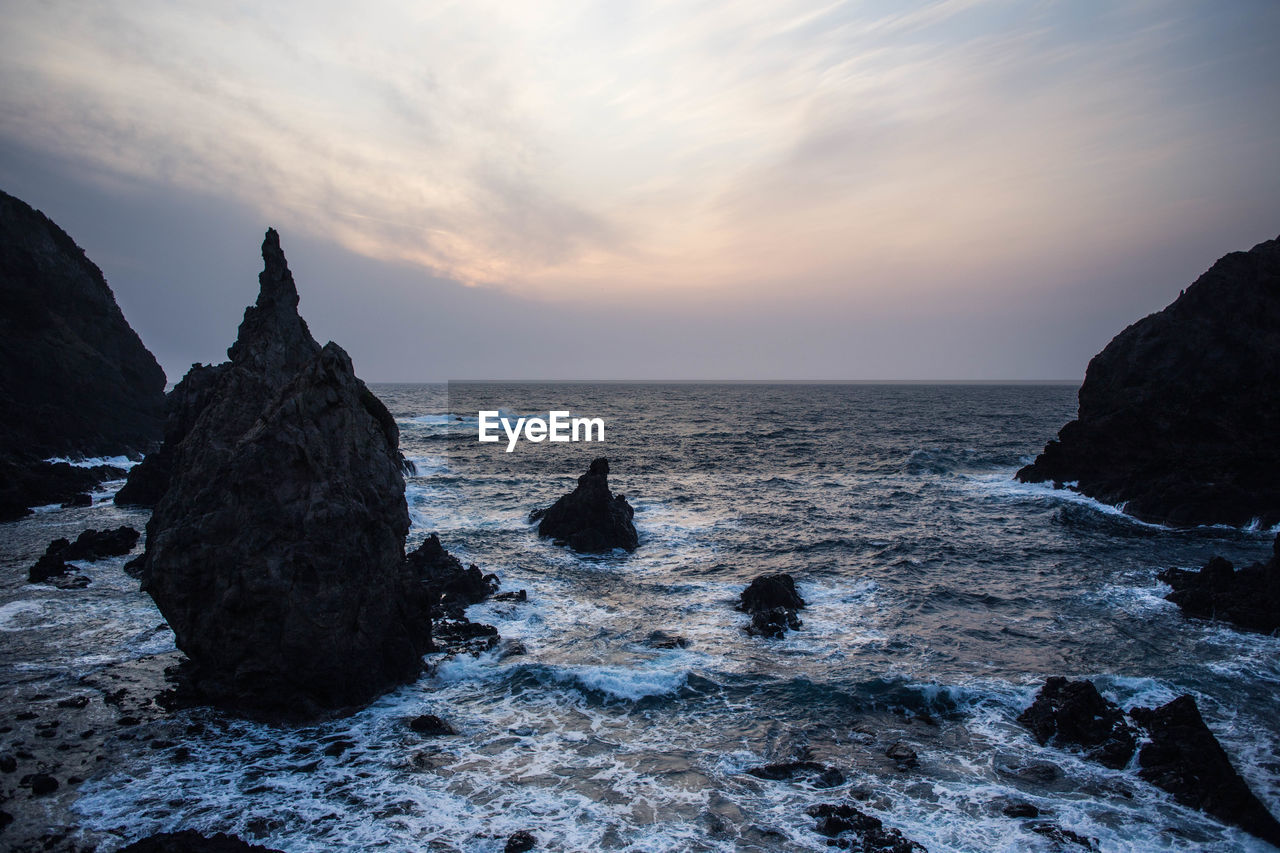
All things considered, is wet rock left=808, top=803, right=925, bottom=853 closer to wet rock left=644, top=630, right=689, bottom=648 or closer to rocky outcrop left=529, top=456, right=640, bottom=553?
wet rock left=644, top=630, right=689, bottom=648

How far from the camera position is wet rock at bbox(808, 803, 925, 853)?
10.6 m

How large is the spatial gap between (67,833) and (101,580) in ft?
54.2

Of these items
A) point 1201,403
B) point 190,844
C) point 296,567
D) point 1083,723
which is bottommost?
point 1083,723

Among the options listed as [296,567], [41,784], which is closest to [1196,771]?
[296,567]

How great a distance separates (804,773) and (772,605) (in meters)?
8.97

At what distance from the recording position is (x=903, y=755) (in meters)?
13.5

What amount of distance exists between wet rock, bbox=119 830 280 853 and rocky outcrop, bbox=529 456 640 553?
2021 cm

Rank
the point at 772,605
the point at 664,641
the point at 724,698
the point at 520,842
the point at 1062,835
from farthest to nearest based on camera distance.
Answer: the point at 772,605
the point at 664,641
the point at 724,698
the point at 1062,835
the point at 520,842

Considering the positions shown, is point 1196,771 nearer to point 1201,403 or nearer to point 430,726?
point 430,726

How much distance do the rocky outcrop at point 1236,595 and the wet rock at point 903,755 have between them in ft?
46.3

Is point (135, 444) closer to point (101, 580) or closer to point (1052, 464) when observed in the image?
point (101, 580)

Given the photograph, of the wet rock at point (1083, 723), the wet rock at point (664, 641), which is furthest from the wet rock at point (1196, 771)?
the wet rock at point (664, 641)

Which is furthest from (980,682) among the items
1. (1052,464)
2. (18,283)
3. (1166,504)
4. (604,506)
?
(18,283)

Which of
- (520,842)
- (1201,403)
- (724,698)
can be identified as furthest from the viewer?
(1201,403)
